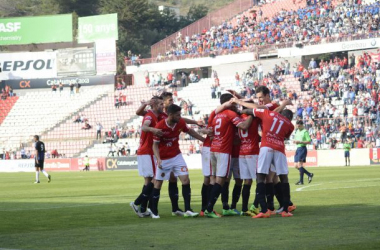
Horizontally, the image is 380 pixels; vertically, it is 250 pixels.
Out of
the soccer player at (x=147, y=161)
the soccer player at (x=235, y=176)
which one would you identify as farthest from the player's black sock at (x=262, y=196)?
the soccer player at (x=147, y=161)

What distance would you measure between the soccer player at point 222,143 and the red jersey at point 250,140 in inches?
8.5

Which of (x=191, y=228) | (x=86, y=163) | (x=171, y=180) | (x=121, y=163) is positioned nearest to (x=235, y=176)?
(x=171, y=180)

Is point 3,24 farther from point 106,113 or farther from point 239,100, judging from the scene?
point 239,100

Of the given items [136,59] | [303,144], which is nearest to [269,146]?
[303,144]

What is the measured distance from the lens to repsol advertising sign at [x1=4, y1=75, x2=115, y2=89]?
75.8 meters

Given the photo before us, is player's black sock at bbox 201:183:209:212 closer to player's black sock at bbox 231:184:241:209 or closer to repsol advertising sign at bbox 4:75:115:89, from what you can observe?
player's black sock at bbox 231:184:241:209

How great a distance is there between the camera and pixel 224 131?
14.7 metres

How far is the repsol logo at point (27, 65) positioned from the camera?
77.2 metres

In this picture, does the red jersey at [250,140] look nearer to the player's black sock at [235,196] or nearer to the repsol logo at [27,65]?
the player's black sock at [235,196]

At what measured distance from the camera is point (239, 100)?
14109 mm

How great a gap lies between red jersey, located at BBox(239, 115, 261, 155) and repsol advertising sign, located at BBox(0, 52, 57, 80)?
64.3m

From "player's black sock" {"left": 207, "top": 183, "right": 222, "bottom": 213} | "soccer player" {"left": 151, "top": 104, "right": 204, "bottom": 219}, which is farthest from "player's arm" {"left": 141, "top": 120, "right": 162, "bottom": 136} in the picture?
"player's black sock" {"left": 207, "top": 183, "right": 222, "bottom": 213}

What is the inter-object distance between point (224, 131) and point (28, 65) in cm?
6583

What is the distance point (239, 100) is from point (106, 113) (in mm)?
54608
